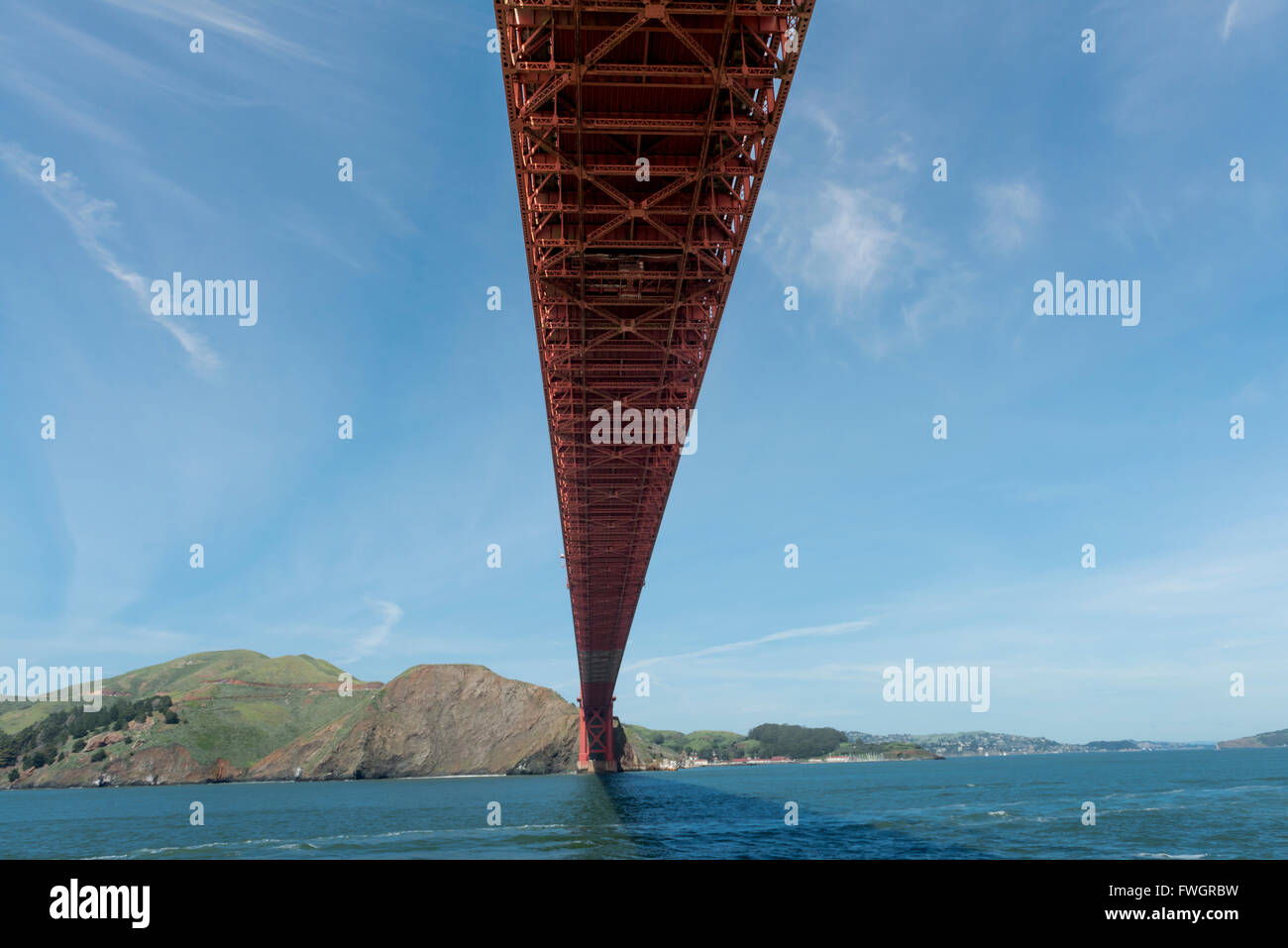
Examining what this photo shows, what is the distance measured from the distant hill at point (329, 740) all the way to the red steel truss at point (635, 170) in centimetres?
10410

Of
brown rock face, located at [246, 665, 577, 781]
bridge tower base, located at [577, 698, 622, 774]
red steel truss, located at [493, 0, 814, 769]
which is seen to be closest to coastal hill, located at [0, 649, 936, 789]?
brown rock face, located at [246, 665, 577, 781]

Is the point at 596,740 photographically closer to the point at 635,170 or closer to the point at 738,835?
the point at 738,835

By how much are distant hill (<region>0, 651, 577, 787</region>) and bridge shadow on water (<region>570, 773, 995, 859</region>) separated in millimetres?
70238

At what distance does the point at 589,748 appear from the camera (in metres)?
110

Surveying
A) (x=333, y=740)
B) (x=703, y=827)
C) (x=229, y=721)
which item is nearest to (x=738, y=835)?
(x=703, y=827)

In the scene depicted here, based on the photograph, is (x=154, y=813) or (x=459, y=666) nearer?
(x=154, y=813)

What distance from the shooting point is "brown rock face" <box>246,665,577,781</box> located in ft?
379

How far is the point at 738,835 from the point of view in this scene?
3491cm

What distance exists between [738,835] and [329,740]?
333 ft

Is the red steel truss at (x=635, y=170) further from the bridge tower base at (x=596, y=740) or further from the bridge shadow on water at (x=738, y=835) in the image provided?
the bridge tower base at (x=596, y=740)

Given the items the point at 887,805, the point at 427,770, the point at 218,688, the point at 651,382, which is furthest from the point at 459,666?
the point at 651,382

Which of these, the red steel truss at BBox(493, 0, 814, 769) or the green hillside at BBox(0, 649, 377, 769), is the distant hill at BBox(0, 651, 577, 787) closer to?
the green hillside at BBox(0, 649, 377, 769)
